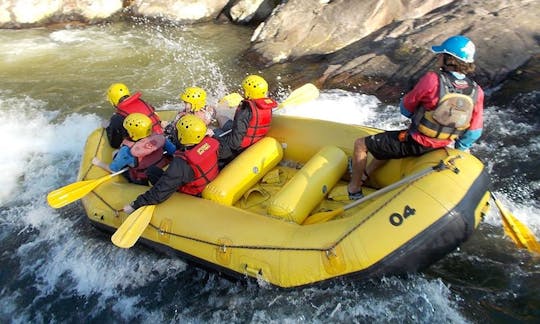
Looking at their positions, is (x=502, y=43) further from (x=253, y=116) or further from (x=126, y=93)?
(x=126, y=93)

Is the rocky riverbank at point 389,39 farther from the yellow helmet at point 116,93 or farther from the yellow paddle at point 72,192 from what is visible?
the yellow paddle at point 72,192

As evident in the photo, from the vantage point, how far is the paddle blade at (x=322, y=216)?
160 inches

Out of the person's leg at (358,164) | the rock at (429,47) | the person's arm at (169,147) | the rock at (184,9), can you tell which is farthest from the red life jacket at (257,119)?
the rock at (184,9)

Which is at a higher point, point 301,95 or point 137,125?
point 137,125

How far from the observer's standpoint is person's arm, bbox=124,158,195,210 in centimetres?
409

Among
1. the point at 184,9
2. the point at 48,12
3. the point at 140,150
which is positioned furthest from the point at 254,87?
the point at 48,12

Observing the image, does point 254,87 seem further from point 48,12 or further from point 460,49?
point 48,12

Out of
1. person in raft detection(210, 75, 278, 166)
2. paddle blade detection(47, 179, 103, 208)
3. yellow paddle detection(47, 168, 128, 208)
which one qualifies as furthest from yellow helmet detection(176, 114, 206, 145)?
paddle blade detection(47, 179, 103, 208)

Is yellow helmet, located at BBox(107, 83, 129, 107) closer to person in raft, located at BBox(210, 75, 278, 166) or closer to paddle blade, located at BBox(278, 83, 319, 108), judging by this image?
person in raft, located at BBox(210, 75, 278, 166)

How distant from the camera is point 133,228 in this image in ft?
13.6

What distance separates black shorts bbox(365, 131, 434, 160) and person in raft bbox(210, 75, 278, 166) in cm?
114

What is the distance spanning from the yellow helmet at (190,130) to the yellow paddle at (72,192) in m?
1.10

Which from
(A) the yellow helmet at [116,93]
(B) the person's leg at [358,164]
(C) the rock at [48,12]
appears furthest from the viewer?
(C) the rock at [48,12]

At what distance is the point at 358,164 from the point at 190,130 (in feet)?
4.87
